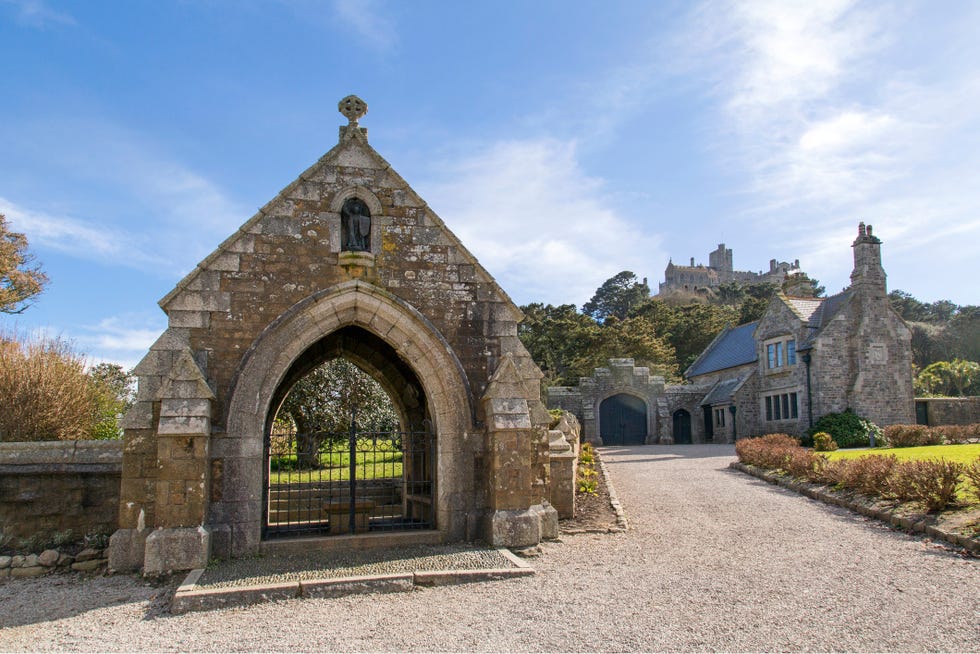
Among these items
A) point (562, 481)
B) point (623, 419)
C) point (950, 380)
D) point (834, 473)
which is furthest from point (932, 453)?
point (950, 380)

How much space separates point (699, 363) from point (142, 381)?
34698 mm

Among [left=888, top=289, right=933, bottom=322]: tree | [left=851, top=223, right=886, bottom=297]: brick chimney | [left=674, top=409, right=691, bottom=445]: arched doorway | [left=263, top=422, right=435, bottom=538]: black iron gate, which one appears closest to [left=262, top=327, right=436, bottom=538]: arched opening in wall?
[left=263, top=422, right=435, bottom=538]: black iron gate

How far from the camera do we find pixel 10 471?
9008mm

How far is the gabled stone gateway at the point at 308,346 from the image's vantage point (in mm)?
7906

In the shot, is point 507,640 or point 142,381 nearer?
point 507,640

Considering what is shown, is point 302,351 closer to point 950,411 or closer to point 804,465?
point 804,465

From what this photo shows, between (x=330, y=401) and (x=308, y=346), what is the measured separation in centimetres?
1315

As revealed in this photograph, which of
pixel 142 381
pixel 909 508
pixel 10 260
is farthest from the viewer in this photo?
pixel 10 260

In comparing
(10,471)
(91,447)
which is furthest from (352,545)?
(10,471)

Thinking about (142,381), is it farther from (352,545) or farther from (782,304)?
(782,304)

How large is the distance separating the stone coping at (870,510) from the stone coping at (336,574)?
5364 millimetres

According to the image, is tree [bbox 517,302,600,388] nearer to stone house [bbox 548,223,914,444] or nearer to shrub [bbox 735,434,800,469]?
stone house [bbox 548,223,914,444]

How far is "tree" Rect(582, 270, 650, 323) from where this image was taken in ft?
237

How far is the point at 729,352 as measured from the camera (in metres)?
Answer: 36.5
